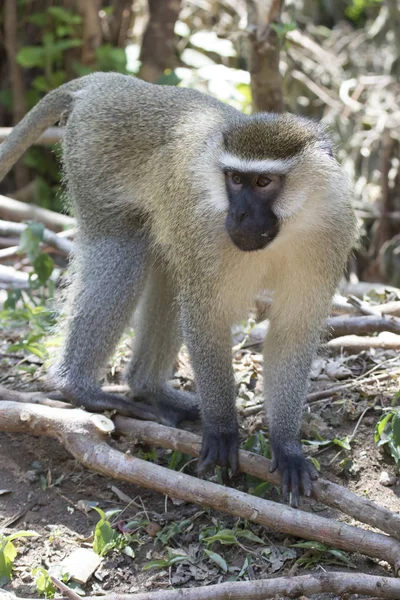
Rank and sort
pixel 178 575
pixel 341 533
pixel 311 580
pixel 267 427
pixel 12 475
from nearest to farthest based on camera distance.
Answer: pixel 311 580 → pixel 341 533 → pixel 178 575 → pixel 12 475 → pixel 267 427

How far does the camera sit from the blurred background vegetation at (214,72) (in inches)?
354

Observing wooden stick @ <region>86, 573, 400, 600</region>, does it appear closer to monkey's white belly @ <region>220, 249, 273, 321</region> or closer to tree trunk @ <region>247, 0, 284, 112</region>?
monkey's white belly @ <region>220, 249, 273, 321</region>

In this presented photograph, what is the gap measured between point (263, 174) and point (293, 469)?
1.48 m

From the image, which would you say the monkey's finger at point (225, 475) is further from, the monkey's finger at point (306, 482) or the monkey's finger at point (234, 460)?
the monkey's finger at point (306, 482)

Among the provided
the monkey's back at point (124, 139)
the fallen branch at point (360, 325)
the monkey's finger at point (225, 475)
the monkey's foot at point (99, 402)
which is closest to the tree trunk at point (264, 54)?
the monkey's back at point (124, 139)

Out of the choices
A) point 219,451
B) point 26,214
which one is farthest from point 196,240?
point 26,214

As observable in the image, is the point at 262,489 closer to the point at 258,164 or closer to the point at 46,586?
the point at 46,586

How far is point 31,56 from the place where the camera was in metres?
8.84

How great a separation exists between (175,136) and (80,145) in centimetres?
65

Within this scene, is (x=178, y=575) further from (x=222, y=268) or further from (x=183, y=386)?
(x=183, y=386)

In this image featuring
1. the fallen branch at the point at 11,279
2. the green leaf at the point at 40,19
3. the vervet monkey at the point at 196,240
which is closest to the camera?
the vervet monkey at the point at 196,240

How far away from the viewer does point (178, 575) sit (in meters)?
3.64

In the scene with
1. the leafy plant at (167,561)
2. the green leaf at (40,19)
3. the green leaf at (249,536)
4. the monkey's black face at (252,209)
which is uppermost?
the green leaf at (40,19)

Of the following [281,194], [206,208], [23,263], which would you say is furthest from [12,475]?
[23,263]
